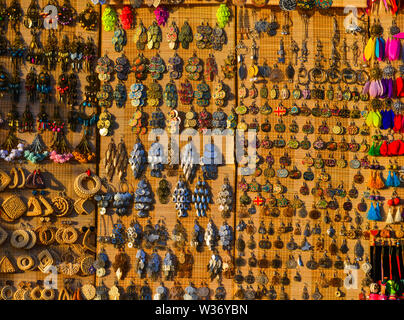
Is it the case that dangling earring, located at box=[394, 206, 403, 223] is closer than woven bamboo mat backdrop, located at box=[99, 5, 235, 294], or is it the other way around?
dangling earring, located at box=[394, 206, 403, 223]

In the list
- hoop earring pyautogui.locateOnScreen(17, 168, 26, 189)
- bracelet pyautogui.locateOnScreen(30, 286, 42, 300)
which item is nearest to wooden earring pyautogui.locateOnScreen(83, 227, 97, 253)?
bracelet pyautogui.locateOnScreen(30, 286, 42, 300)

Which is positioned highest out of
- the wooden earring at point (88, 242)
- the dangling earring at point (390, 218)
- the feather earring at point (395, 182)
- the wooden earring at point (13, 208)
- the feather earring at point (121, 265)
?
the feather earring at point (395, 182)

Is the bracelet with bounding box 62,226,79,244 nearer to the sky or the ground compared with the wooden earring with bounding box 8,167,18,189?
nearer to the ground

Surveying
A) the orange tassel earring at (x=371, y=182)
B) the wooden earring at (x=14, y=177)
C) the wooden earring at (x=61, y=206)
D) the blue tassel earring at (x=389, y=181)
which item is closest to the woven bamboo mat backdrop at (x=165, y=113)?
the wooden earring at (x=61, y=206)

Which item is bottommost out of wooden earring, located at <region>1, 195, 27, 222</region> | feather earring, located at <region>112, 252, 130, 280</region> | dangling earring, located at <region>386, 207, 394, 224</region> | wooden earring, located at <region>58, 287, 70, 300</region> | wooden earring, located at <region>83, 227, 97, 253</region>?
wooden earring, located at <region>58, 287, 70, 300</region>

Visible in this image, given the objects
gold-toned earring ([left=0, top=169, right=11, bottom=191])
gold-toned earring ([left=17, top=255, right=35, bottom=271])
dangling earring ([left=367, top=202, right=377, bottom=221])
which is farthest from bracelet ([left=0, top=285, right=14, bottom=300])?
dangling earring ([left=367, top=202, right=377, bottom=221])

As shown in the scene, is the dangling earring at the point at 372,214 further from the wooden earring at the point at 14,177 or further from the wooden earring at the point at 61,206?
the wooden earring at the point at 14,177

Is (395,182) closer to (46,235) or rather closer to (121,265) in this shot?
(121,265)

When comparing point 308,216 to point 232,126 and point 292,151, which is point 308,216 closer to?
point 292,151

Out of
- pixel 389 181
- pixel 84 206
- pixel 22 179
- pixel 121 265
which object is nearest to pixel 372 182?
pixel 389 181

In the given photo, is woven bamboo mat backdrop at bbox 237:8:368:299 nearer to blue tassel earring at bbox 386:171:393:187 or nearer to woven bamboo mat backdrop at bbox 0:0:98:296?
blue tassel earring at bbox 386:171:393:187

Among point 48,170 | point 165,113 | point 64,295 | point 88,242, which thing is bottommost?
point 64,295

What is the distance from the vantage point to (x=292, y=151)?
14.3ft

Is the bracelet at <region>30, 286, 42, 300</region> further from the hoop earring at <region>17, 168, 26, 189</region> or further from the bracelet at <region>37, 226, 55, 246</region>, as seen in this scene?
the hoop earring at <region>17, 168, 26, 189</region>
